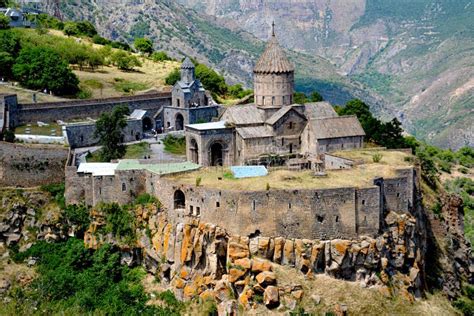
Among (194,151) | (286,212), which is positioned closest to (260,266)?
(286,212)

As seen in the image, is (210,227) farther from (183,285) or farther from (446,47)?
(446,47)

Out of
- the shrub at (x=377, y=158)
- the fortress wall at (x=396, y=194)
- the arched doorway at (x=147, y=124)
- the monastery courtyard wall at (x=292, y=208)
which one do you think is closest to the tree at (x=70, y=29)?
the arched doorway at (x=147, y=124)

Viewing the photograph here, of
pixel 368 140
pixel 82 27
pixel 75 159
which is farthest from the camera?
pixel 82 27

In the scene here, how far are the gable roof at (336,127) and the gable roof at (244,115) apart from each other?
12.7 feet

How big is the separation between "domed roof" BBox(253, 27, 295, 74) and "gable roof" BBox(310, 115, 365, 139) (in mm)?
4485

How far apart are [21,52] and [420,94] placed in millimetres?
131244

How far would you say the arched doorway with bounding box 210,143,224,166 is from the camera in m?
47.7

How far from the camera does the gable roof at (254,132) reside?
47375 millimetres

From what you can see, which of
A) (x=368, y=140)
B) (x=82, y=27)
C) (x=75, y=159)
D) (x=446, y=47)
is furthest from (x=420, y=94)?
(x=75, y=159)

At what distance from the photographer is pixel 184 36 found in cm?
15212

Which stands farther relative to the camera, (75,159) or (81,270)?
(75,159)

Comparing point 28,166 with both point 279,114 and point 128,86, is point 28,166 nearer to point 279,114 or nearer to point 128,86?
point 279,114

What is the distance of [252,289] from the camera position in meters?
35.4

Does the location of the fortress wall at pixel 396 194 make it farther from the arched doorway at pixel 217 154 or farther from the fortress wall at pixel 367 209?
the arched doorway at pixel 217 154
